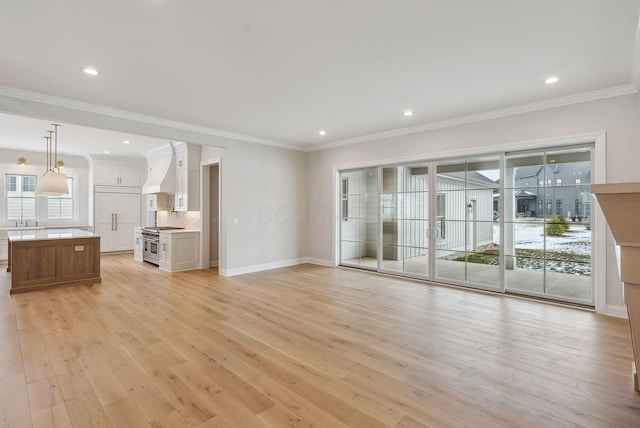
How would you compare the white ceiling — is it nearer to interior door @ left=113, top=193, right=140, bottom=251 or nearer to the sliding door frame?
the sliding door frame

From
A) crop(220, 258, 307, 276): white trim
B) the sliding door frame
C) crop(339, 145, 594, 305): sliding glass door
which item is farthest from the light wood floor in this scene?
crop(220, 258, 307, 276): white trim

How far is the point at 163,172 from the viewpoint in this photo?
7.81 metres

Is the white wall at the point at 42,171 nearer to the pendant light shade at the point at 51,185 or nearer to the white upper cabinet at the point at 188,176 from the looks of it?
the pendant light shade at the point at 51,185

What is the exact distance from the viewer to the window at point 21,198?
8.24m

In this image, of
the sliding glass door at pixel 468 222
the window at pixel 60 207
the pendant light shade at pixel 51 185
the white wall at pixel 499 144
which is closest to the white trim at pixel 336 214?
the white wall at pixel 499 144

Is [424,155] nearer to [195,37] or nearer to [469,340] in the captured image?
[469,340]

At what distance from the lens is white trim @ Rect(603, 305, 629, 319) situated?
12.8 feet

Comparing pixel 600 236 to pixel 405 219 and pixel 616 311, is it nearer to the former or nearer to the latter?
pixel 616 311

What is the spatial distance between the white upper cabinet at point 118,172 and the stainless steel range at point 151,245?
8.39 feet

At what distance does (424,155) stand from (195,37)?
427cm

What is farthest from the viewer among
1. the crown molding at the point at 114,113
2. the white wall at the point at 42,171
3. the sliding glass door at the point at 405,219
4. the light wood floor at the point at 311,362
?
the white wall at the point at 42,171

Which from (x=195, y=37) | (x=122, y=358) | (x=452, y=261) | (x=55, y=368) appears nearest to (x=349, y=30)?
(x=195, y=37)

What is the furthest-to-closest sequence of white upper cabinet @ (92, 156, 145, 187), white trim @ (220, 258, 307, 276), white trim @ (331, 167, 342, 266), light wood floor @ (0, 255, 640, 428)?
white upper cabinet @ (92, 156, 145, 187) → white trim @ (331, 167, 342, 266) → white trim @ (220, 258, 307, 276) → light wood floor @ (0, 255, 640, 428)

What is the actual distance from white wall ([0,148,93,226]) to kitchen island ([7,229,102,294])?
12.5 ft
